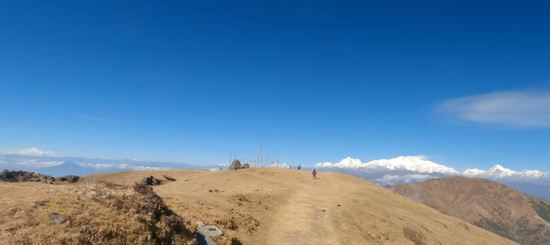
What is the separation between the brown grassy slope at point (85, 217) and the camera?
40.2 feet

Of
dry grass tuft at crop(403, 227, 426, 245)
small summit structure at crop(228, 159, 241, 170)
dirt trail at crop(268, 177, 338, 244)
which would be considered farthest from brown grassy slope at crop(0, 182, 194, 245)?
small summit structure at crop(228, 159, 241, 170)

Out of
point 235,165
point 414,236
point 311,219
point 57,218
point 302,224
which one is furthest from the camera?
point 235,165

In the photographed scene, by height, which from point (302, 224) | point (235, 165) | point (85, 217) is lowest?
point (302, 224)

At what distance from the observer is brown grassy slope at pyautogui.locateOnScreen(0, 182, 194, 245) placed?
1225 cm

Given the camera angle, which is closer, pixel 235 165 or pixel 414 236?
pixel 414 236

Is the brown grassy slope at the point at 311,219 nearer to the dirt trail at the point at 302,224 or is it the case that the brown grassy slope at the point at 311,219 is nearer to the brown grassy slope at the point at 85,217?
the dirt trail at the point at 302,224

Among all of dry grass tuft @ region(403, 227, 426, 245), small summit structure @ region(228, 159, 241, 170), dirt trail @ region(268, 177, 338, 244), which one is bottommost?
dry grass tuft @ region(403, 227, 426, 245)

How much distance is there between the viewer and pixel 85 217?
1404 cm

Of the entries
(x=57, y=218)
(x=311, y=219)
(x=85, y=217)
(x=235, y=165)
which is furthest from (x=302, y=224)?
(x=235, y=165)

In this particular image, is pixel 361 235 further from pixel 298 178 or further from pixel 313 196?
pixel 298 178

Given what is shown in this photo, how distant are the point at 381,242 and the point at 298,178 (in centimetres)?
3617

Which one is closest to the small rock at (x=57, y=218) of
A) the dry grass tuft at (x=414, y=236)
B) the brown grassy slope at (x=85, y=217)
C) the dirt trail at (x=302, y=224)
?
the brown grassy slope at (x=85, y=217)

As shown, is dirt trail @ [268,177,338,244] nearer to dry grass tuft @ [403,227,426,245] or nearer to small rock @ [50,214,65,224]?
dry grass tuft @ [403,227,426,245]

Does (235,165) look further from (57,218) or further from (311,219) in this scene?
(57,218)
